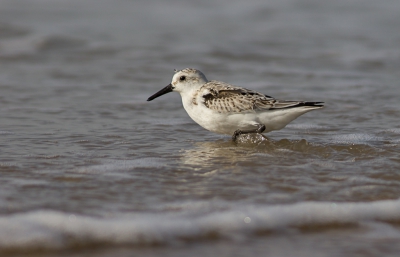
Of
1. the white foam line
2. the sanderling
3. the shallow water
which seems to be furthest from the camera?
the sanderling

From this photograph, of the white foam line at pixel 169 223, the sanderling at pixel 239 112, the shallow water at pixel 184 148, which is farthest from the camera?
the sanderling at pixel 239 112

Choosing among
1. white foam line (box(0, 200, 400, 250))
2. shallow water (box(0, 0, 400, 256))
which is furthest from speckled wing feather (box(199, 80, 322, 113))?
white foam line (box(0, 200, 400, 250))

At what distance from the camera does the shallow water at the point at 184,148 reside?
452 centimetres

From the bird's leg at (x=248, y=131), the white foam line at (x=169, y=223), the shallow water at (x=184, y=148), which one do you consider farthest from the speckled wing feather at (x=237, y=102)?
the white foam line at (x=169, y=223)

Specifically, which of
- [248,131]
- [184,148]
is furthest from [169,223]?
[248,131]

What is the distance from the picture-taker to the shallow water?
4.52 metres

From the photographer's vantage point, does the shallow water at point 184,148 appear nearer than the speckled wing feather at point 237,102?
Yes

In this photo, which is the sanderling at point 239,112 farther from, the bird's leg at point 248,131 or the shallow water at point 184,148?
the shallow water at point 184,148

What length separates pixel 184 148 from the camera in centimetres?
702

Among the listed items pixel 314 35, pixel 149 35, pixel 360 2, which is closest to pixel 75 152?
pixel 149 35

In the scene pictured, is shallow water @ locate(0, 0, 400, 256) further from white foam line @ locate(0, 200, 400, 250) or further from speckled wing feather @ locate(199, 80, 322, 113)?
speckled wing feather @ locate(199, 80, 322, 113)

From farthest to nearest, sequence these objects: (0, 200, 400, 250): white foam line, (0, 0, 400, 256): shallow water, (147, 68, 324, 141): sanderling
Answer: (147, 68, 324, 141): sanderling < (0, 0, 400, 256): shallow water < (0, 200, 400, 250): white foam line

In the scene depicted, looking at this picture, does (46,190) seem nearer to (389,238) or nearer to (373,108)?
(389,238)

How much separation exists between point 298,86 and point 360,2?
9100 mm
